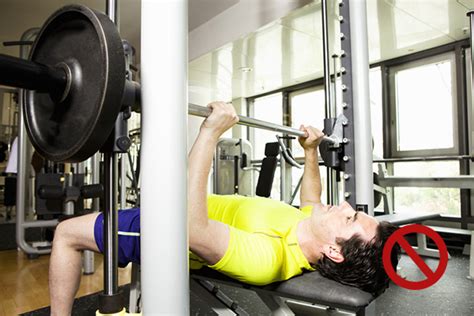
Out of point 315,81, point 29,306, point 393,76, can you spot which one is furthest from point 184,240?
point 315,81

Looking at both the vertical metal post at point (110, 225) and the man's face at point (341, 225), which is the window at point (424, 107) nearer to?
the man's face at point (341, 225)

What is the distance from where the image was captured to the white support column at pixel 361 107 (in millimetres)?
1420

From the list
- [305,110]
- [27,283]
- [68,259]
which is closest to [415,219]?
[68,259]

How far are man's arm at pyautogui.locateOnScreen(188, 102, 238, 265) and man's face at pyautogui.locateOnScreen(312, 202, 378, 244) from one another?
0.38m

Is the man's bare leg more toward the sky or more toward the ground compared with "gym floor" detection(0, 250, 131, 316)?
more toward the sky

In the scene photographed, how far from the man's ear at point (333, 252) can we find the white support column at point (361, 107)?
316mm

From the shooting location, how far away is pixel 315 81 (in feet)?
17.3

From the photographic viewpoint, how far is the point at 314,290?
956 millimetres

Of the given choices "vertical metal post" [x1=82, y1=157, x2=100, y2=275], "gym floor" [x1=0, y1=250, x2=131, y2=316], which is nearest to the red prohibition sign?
"gym floor" [x1=0, y1=250, x2=131, y2=316]

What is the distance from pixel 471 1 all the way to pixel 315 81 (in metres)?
2.46

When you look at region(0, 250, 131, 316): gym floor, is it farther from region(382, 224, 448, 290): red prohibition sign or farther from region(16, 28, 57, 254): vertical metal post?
region(382, 224, 448, 290): red prohibition sign

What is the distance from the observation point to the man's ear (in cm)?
117

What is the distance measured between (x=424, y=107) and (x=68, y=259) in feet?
13.5

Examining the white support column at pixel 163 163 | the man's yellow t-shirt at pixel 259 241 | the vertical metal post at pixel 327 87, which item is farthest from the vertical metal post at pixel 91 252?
the white support column at pixel 163 163
